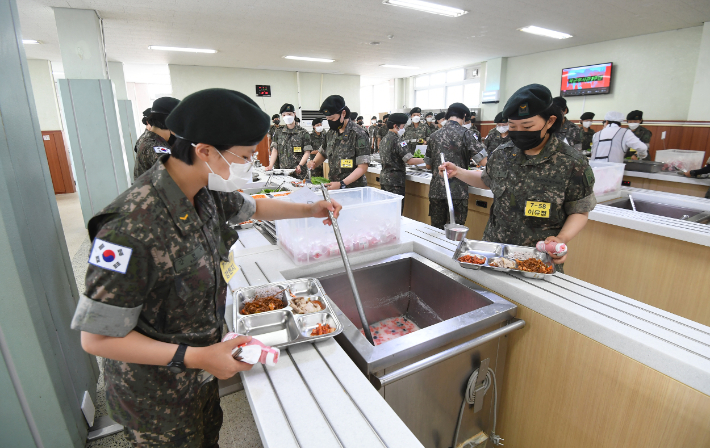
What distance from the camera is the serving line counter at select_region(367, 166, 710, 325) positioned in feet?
7.55

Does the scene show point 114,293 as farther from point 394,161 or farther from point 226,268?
point 394,161

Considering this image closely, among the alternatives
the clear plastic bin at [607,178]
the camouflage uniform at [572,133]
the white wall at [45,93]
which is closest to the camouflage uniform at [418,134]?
the camouflage uniform at [572,133]

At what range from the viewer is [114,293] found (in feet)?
2.57

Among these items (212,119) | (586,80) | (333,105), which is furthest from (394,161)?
(586,80)

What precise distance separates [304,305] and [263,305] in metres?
0.16

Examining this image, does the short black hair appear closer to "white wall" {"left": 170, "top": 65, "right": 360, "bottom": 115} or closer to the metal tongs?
the metal tongs

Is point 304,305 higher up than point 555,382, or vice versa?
point 304,305

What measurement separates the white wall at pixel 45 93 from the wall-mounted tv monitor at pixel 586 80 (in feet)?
38.9

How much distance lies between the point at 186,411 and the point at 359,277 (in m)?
0.91

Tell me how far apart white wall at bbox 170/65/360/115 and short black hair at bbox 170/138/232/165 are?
980 cm

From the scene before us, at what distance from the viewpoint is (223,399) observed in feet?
7.18

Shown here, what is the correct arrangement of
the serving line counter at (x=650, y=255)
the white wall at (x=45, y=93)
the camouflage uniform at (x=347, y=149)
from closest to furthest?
the serving line counter at (x=650, y=255)
the camouflage uniform at (x=347, y=149)
the white wall at (x=45, y=93)

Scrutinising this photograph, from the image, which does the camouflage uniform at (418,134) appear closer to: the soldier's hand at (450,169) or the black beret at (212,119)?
the soldier's hand at (450,169)

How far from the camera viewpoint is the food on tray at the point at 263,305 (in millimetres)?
1255
